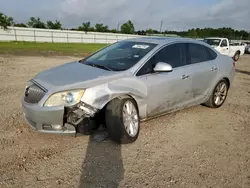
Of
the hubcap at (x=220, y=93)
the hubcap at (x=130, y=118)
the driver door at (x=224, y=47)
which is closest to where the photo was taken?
the hubcap at (x=130, y=118)

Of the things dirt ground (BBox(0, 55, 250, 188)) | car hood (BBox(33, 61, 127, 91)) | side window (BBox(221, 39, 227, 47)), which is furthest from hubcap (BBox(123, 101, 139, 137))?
side window (BBox(221, 39, 227, 47))

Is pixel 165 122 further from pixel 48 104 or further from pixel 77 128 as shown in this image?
pixel 48 104

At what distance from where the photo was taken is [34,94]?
338 cm

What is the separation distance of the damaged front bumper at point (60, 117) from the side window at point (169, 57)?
3.59 feet

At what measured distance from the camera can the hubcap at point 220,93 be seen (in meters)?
5.35

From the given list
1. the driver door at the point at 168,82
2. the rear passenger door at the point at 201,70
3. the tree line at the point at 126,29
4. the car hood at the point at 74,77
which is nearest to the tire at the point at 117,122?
the car hood at the point at 74,77

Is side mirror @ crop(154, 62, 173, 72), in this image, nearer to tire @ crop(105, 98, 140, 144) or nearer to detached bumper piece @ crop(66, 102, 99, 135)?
tire @ crop(105, 98, 140, 144)

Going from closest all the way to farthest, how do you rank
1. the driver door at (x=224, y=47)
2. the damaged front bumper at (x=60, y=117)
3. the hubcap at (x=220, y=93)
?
the damaged front bumper at (x=60, y=117) → the hubcap at (x=220, y=93) → the driver door at (x=224, y=47)

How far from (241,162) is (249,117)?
215cm

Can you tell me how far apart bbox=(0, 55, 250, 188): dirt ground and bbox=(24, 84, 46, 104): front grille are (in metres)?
0.64

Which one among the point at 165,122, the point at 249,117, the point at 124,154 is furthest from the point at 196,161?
the point at 249,117

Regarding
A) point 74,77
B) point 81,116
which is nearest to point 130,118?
point 81,116

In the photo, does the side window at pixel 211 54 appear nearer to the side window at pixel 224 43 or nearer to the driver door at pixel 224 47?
the driver door at pixel 224 47

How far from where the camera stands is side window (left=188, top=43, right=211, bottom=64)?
4.70m
